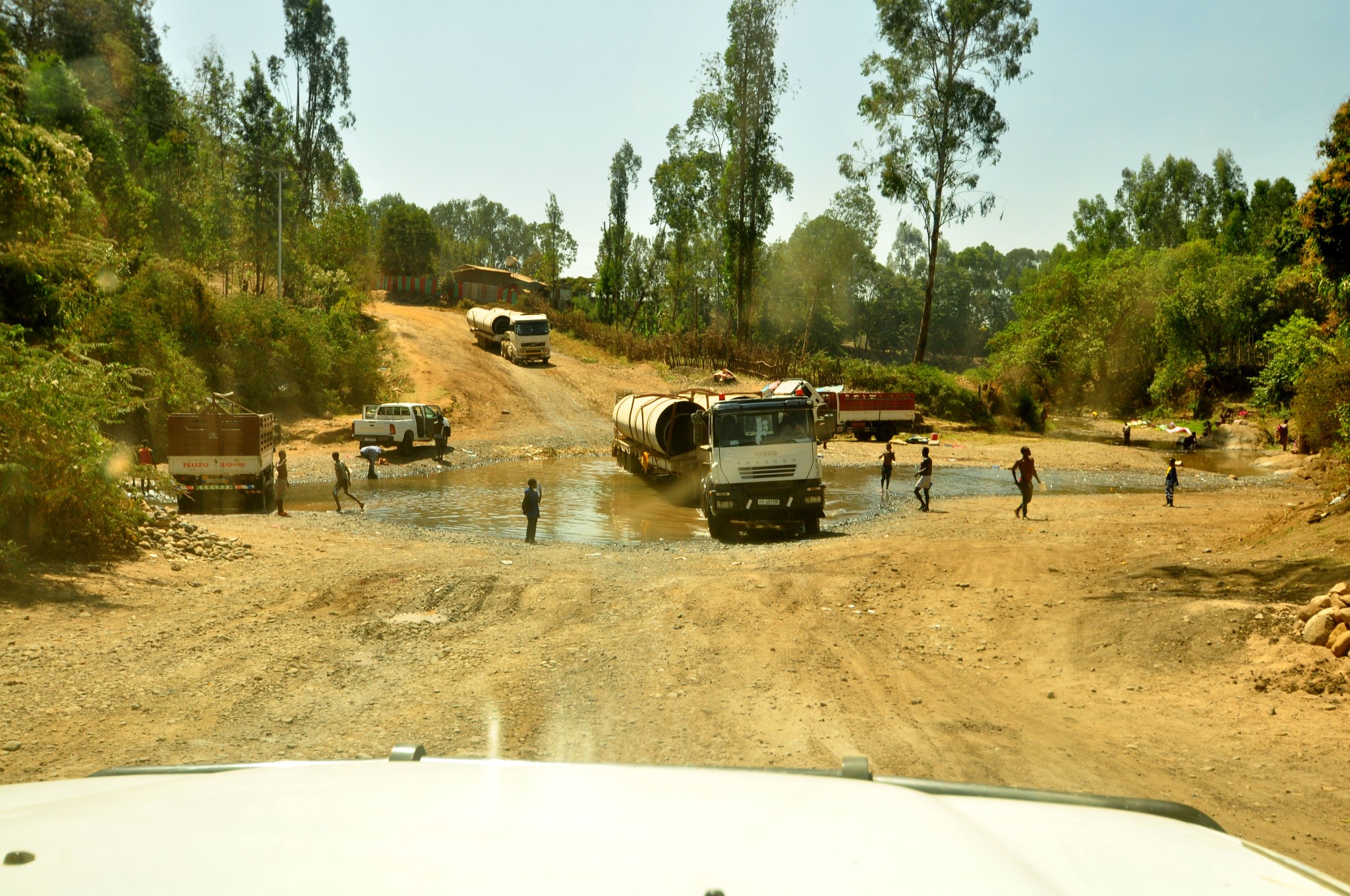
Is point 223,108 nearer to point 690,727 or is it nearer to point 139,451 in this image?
point 139,451

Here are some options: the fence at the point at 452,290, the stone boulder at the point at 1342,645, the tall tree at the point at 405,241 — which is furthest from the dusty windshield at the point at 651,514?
the tall tree at the point at 405,241

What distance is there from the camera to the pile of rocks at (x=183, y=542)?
13180mm


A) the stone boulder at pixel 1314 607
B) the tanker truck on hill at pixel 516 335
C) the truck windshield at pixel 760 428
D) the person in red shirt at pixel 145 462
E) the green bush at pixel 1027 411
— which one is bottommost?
the stone boulder at pixel 1314 607

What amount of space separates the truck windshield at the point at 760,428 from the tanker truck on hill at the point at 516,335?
124 ft

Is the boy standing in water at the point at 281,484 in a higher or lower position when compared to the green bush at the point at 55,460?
lower

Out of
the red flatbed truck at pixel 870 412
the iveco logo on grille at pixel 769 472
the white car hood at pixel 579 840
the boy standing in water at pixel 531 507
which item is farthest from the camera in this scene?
the red flatbed truck at pixel 870 412

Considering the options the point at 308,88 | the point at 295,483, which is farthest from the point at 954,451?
the point at 308,88

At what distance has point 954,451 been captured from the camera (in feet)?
125

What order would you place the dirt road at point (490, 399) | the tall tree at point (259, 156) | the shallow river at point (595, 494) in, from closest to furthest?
the shallow river at point (595, 494), the dirt road at point (490, 399), the tall tree at point (259, 156)

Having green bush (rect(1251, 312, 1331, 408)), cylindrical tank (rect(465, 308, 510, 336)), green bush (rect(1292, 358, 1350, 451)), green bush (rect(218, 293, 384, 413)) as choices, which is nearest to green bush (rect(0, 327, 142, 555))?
green bush (rect(1292, 358, 1350, 451))

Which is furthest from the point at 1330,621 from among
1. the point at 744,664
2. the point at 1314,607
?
the point at 744,664

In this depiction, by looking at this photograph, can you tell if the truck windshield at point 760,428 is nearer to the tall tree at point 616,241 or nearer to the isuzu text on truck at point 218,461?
the isuzu text on truck at point 218,461

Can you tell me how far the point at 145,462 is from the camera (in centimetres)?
2567

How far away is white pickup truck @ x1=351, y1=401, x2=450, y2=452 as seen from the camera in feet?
106
